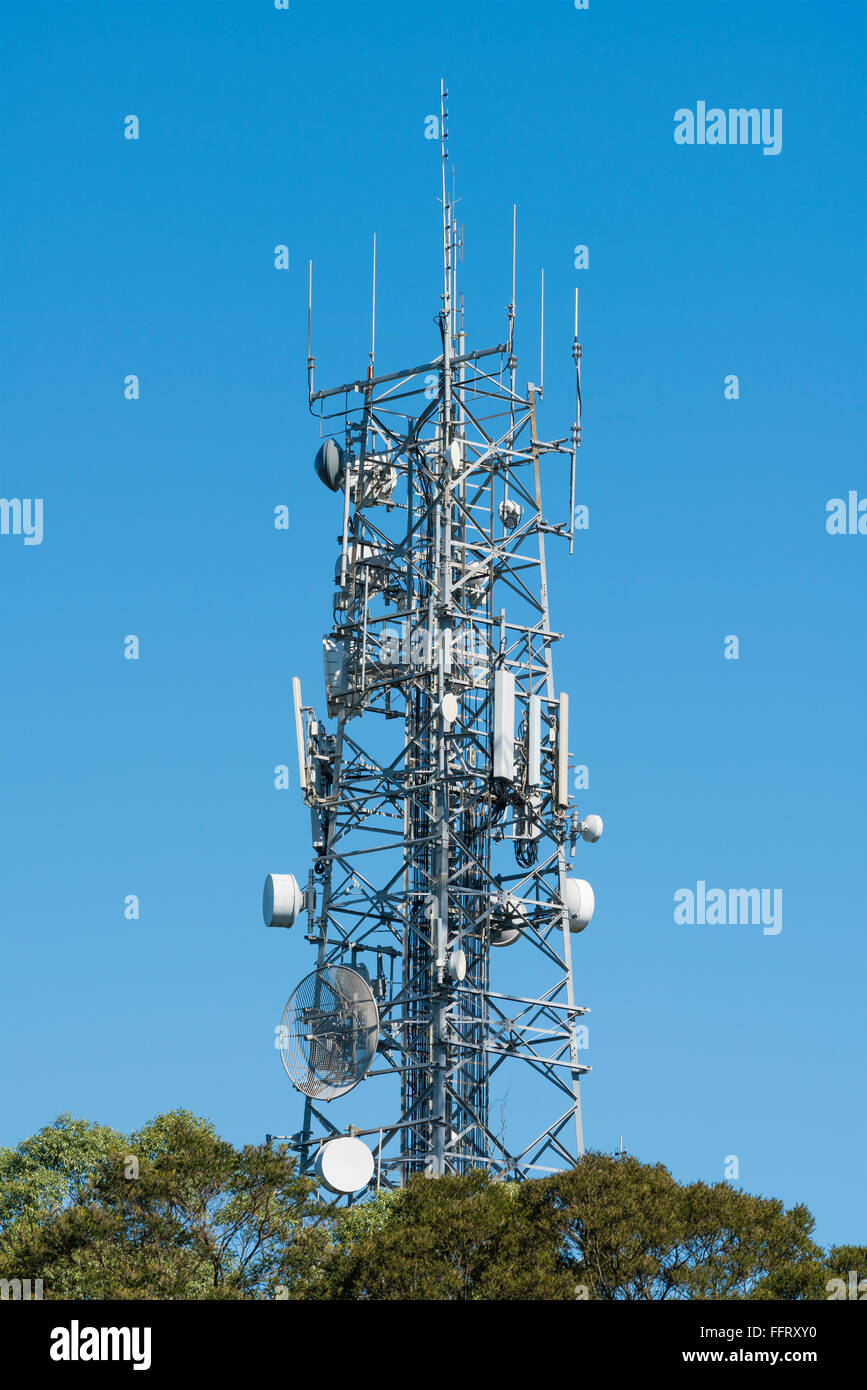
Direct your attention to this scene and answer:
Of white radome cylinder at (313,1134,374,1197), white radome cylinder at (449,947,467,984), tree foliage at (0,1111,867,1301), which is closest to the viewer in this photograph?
tree foliage at (0,1111,867,1301)

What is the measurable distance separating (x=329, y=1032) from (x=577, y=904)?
900cm

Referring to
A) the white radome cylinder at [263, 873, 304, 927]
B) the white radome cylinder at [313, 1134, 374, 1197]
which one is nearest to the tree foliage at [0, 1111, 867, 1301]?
the white radome cylinder at [313, 1134, 374, 1197]

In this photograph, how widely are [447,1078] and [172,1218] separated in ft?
37.4

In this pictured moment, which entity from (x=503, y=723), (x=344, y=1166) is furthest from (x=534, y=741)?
(x=344, y=1166)

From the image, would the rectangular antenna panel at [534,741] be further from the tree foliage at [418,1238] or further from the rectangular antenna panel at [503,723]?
the tree foliage at [418,1238]

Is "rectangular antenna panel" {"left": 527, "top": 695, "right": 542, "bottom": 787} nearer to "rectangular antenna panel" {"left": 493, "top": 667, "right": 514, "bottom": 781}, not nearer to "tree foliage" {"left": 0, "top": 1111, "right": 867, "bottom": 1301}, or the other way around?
"rectangular antenna panel" {"left": 493, "top": 667, "right": 514, "bottom": 781}

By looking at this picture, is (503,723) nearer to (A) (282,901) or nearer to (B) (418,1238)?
(A) (282,901)

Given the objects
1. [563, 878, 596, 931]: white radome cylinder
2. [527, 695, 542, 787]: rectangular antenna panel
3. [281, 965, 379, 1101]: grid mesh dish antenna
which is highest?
[527, 695, 542, 787]: rectangular antenna panel

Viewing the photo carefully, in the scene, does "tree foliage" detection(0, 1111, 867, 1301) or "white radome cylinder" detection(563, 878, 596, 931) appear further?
"white radome cylinder" detection(563, 878, 596, 931)

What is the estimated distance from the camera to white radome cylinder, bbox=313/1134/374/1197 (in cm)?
6775

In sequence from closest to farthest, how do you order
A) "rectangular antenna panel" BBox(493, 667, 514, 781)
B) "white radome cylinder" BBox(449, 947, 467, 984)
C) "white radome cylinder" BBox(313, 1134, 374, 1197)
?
"white radome cylinder" BBox(313, 1134, 374, 1197), "white radome cylinder" BBox(449, 947, 467, 984), "rectangular antenna panel" BBox(493, 667, 514, 781)

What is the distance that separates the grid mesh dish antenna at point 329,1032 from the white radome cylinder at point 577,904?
7.33 metres

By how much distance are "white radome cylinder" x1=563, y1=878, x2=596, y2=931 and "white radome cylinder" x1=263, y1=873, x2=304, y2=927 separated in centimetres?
814
